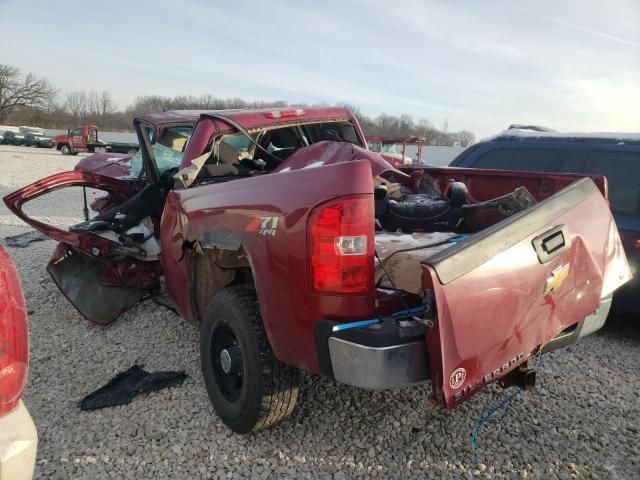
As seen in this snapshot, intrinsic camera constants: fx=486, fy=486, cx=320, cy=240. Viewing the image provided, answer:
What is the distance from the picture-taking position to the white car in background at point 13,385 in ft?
4.51

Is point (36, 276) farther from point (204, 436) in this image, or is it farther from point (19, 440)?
point (19, 440)

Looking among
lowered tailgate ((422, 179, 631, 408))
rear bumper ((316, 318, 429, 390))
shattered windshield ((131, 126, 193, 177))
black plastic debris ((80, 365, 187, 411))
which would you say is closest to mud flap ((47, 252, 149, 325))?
black plastic debris ((80, 365, 187, 411))

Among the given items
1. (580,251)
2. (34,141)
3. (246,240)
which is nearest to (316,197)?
(246,240)

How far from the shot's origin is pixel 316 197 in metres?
2.04

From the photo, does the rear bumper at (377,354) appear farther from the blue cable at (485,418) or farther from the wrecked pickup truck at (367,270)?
the blue cable at (485,418)

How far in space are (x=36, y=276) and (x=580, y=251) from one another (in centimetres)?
574

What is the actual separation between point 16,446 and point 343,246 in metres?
1.27

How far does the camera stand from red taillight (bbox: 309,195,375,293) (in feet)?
6.52

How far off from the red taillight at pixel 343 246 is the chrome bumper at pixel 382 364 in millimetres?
249

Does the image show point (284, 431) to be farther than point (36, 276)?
No

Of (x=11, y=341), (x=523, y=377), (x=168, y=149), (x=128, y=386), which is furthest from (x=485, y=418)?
(x=168, y=149)

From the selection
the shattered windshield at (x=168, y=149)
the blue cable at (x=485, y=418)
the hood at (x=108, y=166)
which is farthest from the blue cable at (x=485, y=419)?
the hood at (x=108, y=166)

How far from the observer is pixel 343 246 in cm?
200

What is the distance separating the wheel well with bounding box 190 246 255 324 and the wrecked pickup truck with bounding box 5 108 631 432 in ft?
0.03
